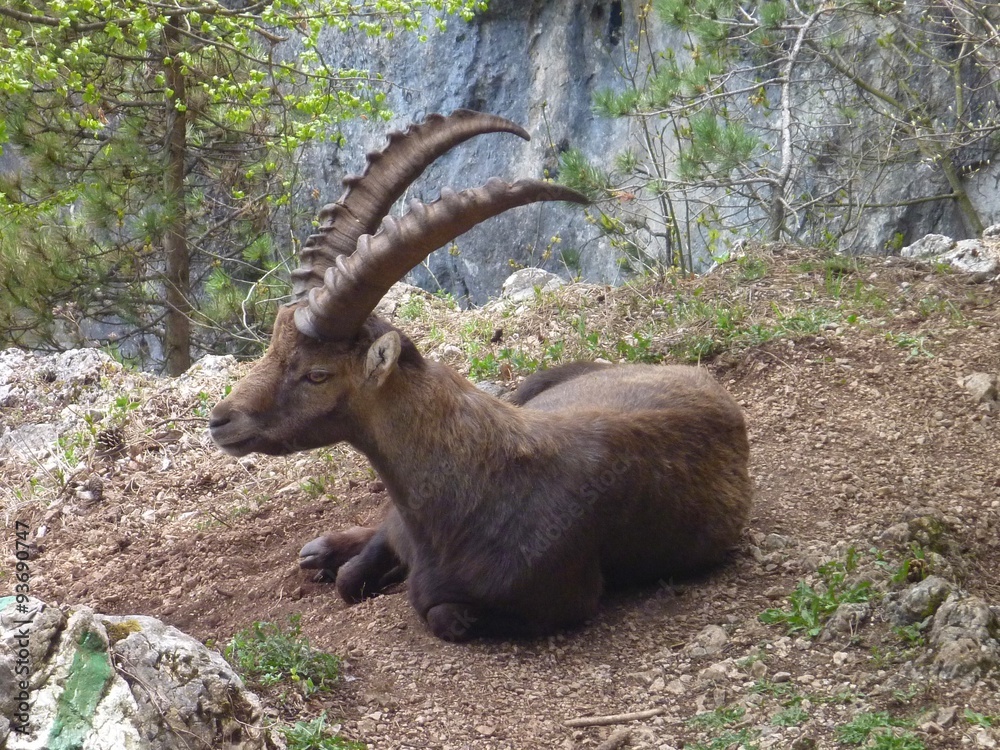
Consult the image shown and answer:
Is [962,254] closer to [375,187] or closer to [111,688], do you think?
[375,187]

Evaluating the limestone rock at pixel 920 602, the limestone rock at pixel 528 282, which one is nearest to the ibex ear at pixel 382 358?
the limestone rock at pixel 920 602

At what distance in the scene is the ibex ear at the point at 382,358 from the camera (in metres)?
4.39

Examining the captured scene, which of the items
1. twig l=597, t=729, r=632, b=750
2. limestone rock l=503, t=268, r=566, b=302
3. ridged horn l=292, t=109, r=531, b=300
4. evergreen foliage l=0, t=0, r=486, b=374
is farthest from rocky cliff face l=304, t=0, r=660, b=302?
twig l=597, t=729, r=632, b=750

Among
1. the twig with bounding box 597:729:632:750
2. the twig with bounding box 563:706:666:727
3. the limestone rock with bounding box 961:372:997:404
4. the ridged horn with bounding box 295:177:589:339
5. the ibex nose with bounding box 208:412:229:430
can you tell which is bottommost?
the twig with bounding box 563:706:666:727

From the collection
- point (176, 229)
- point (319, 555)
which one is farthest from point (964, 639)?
point (176, 229)

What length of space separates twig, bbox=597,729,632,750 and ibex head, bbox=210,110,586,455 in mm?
1786

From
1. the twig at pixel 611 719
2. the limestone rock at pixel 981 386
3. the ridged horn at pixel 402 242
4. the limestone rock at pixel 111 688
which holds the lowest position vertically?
the twig at pixel 611 719

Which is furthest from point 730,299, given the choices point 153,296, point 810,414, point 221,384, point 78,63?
point 153,296

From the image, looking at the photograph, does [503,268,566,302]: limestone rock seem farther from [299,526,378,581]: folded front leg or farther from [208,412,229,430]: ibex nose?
[208,412,229,430]: ibex nose

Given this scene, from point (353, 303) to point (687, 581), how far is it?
2.20m

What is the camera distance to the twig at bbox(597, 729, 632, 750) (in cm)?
349

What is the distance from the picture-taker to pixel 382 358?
4426 mm

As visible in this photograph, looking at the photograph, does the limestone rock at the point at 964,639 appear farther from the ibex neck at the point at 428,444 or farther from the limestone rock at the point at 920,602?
the ibex neck at the point at 428,444

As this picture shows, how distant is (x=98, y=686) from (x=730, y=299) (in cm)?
601
